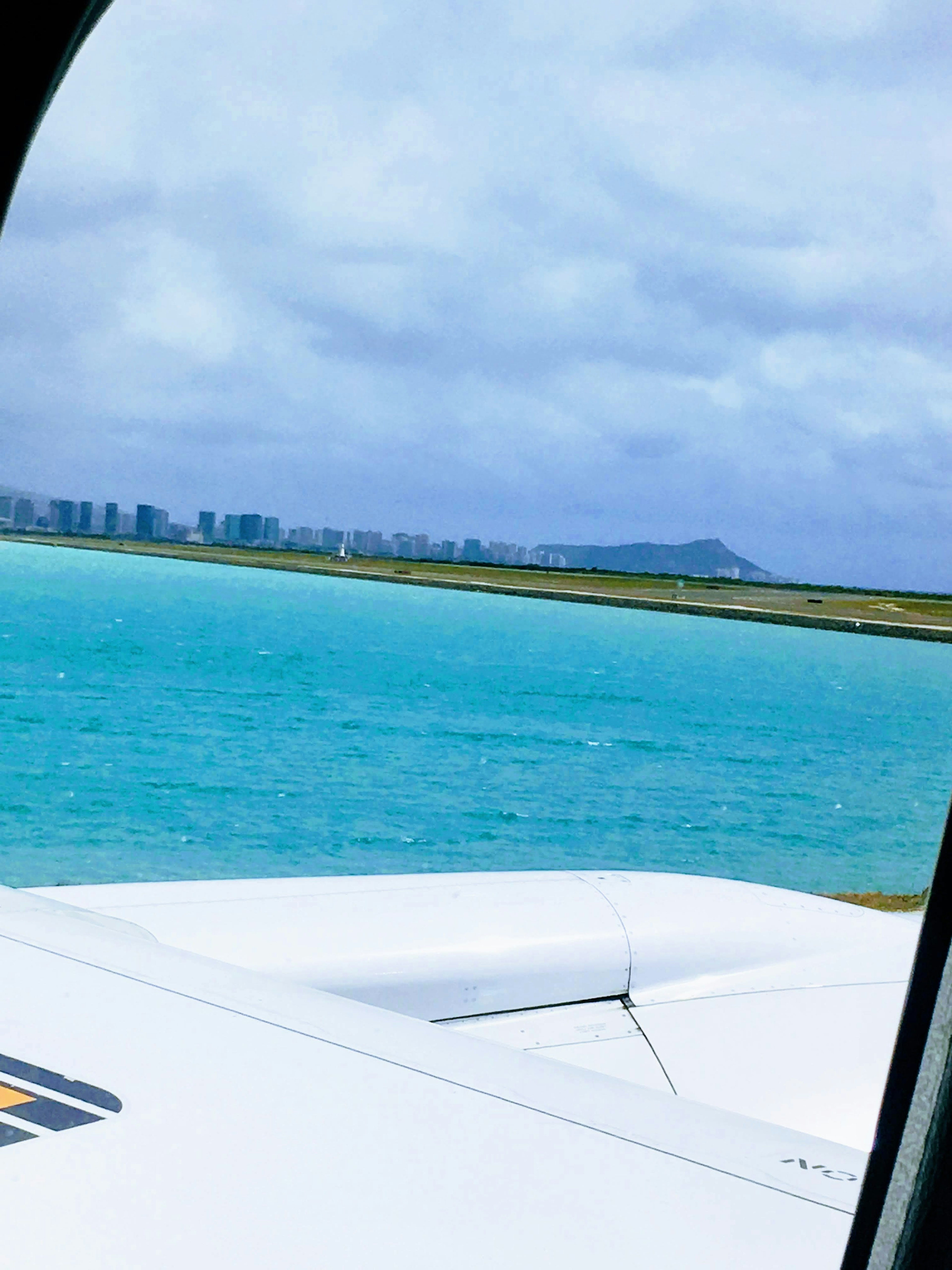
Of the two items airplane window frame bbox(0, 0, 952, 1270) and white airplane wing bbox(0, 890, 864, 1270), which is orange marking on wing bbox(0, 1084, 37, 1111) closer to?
white airplane wing bbox(0, 890, 864, 1270)

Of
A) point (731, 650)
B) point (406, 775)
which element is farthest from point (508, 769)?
point (731, 650)

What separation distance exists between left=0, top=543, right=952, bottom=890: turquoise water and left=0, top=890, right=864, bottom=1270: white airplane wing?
1.97ft

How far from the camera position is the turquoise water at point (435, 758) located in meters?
23.7

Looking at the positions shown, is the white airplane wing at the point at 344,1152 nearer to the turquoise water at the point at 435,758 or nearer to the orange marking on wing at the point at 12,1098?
the orange marking on wing at the point at 12,1098

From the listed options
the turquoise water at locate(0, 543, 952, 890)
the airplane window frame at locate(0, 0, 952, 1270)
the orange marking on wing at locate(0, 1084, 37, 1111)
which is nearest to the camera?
the airplane window frame at locate(0, 0, 952, 1270)

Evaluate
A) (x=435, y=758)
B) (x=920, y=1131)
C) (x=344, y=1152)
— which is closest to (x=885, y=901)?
(x=344, y=1152)

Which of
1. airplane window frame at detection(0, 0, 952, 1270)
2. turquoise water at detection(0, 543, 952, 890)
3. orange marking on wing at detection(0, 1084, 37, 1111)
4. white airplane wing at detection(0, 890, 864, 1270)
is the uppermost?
airplane window frame at detection(0, 0, 952, 1270)

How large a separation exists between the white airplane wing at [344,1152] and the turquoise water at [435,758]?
1.97ft

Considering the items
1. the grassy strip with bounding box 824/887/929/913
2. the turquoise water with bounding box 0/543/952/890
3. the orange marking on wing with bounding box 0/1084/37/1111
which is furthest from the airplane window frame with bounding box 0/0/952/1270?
the grassy strip with bounding box 824/887/929/913

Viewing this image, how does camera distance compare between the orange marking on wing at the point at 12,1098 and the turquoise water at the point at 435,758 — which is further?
the turquoise water at the point at 435,758

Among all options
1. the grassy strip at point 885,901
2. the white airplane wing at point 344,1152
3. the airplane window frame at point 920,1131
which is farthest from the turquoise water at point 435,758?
the grassy strip at point 885,901

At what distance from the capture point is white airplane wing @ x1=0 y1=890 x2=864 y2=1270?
36.3 inches

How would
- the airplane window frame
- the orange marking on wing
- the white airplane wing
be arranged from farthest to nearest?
the orange marking on wing
the white airplane wing
the airplane window frame

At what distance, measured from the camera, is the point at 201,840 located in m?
23.9
